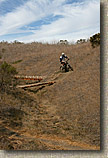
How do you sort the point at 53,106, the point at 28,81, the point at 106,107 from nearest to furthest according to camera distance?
the point at 106,107, the point at 53,106, the point at 28,81

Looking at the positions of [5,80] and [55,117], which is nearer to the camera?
[55,117]

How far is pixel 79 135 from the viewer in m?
4.73

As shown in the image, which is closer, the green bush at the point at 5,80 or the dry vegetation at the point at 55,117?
the dry vegetation at the point at 55,117

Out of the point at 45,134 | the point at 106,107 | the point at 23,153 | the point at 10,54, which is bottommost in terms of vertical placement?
the point at 45,134

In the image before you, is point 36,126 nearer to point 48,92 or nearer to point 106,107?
point 106,107

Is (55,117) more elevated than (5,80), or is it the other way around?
(5,80)

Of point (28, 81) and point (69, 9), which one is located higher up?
point (69, 9)

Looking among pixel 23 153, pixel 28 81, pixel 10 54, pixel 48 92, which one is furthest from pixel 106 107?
pixel 10 54

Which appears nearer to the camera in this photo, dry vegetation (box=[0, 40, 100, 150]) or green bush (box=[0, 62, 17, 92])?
dry vegetation (box=[0, 40, 100, 150])

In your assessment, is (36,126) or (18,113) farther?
(18,113)

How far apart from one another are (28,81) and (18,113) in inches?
237

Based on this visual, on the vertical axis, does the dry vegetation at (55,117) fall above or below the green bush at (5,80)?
below

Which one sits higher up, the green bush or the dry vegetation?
the green bush

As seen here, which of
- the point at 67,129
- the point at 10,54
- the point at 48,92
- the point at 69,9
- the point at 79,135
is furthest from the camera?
the point at 10,54
